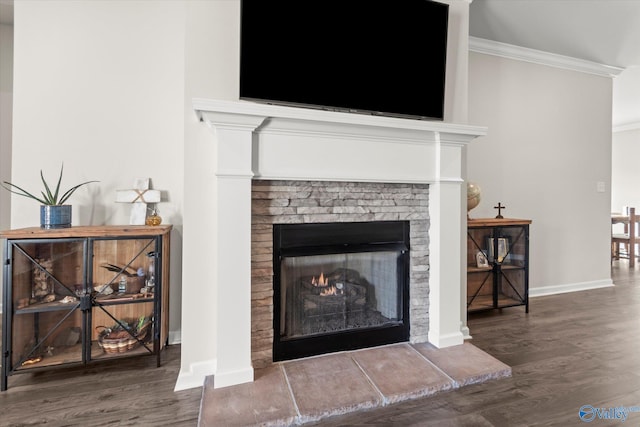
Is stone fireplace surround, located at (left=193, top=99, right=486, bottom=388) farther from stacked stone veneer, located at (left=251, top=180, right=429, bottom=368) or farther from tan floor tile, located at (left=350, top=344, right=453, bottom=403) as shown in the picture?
tan floor tile, located at (left=350, top=344, right=453, bottom=403)

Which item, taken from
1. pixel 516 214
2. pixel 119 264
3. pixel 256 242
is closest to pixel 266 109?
pixel 256 242

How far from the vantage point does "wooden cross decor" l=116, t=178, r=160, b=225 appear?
2.12 meters

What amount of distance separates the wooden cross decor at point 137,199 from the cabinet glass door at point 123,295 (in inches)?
6.7

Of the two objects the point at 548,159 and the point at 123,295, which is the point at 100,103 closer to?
the point at 123,295

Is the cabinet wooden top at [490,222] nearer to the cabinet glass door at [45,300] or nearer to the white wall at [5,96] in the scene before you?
the cabinet glass door at [45,300]

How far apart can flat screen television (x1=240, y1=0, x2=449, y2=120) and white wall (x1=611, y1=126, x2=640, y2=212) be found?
6429 millimetres

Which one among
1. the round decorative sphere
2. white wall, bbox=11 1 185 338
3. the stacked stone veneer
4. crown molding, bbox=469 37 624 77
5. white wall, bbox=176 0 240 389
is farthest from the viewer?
crown molding, bbox=469 37 624 77

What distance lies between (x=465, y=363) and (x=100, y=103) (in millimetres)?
2843

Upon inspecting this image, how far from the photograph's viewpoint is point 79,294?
1.79 m

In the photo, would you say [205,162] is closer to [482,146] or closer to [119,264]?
[119,264]

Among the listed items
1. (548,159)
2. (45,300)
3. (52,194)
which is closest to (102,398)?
(45,300)

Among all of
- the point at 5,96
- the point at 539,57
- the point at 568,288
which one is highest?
the point at 539,57

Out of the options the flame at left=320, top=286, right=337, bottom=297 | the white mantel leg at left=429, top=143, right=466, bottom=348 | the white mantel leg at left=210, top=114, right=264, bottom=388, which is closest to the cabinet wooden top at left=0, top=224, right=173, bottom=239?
the white mantel leg at left=210, top=114, right=264, bottom=388

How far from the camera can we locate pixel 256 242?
1.84 metres
